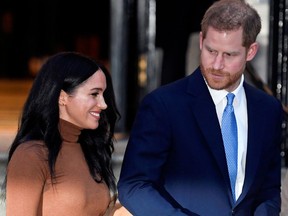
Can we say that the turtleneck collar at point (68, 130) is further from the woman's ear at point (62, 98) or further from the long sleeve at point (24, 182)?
the long sleeve at point (24, 182)

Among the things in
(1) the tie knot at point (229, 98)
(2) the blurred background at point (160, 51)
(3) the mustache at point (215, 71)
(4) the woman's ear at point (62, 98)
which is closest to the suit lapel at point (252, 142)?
(1) the tie knot at point (229, 98)

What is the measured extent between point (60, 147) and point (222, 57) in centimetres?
83

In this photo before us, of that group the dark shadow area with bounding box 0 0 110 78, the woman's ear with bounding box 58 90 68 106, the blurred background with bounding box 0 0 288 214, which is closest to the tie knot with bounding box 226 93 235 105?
the woman's ear with bounding box 58 90 68 106

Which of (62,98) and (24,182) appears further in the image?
(62,98)

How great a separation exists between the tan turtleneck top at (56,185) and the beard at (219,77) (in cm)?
71

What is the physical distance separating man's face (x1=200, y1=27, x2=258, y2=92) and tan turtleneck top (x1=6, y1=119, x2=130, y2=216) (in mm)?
721

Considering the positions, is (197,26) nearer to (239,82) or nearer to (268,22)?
(268,22)

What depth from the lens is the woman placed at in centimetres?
344

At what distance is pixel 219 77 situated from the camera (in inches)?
128

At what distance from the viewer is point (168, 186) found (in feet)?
10.9

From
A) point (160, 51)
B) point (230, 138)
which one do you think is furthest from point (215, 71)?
point (160, 51)

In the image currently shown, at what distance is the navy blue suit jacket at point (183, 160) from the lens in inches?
128

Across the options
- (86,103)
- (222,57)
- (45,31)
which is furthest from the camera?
(45,31)

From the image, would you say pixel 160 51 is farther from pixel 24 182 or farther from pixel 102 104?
pixel 24 182
